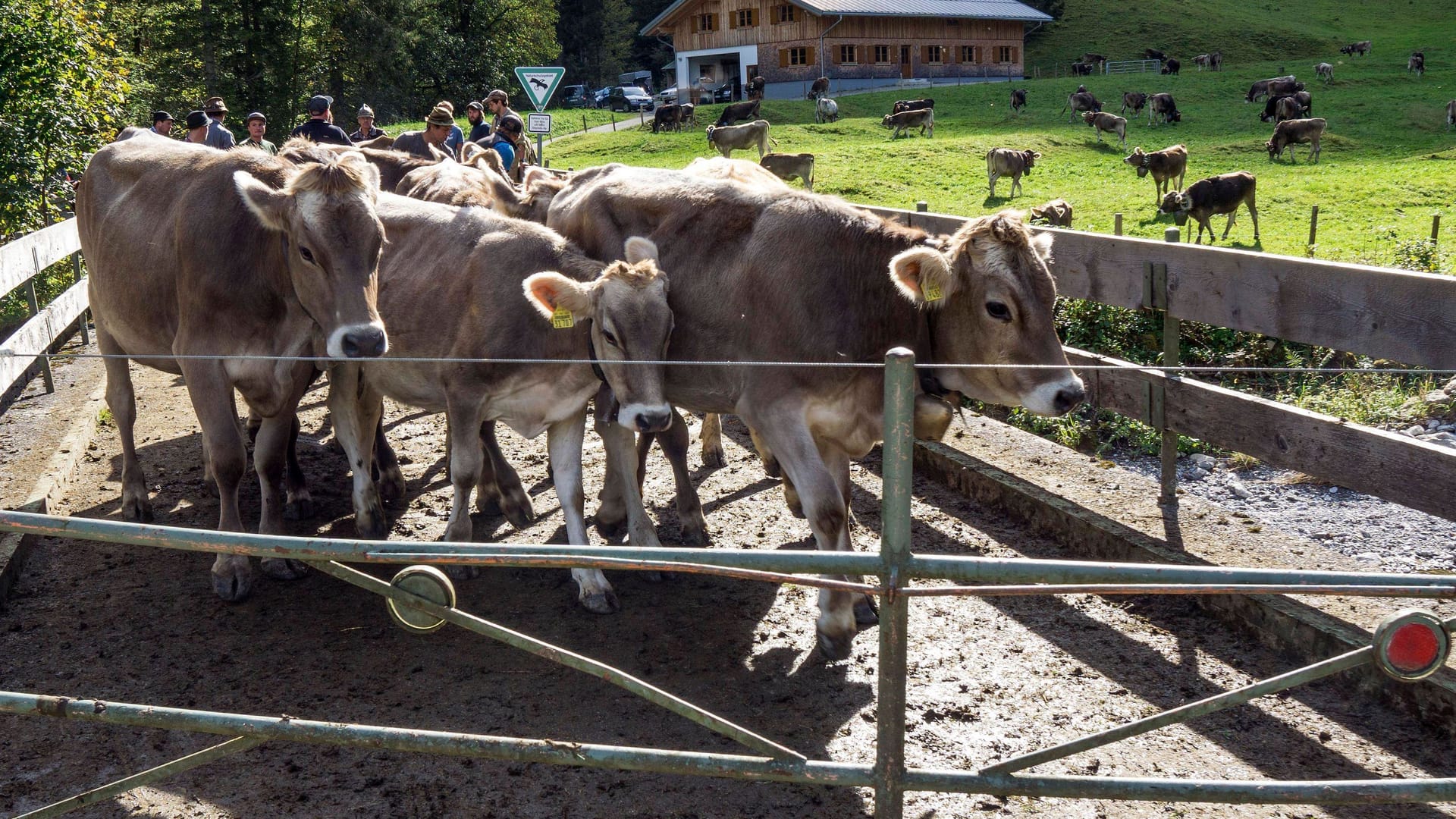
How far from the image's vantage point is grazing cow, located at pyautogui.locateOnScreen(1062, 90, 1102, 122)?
138ft

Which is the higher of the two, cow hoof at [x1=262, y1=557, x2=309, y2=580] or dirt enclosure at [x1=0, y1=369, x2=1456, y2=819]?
cow hoof at [x1=262, y1=557, x2=309, y2=580]

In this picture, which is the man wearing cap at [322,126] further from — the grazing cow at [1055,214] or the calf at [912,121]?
the calf at [912,121]

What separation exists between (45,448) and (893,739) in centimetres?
678

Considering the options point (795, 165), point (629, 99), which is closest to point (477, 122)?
point (795, 165)

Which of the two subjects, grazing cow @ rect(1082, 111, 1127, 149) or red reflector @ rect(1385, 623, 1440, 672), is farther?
grazing cow @ rect(1082, 111, 1127, 149)

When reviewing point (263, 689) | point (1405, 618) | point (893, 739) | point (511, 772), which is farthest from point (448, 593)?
point (263, 689)

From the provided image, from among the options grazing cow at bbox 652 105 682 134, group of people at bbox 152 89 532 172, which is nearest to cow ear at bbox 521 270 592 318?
group of people at bbox 152 89 532 172

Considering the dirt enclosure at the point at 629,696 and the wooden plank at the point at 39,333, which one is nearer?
the dirt enclosure at the point at 629,696

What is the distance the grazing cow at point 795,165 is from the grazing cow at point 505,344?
24.0 m

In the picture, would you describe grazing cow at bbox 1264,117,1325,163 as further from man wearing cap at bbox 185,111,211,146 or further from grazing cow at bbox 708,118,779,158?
man wearing cap at bbox 185,111,211,146

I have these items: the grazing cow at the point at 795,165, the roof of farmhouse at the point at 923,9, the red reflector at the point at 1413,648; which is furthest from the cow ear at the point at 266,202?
the roof of farmhouse at the point at 923,9

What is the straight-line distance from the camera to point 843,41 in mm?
63031

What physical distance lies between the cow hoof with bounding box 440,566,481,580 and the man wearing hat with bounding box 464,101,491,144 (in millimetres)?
11196

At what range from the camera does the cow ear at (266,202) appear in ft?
18.1
